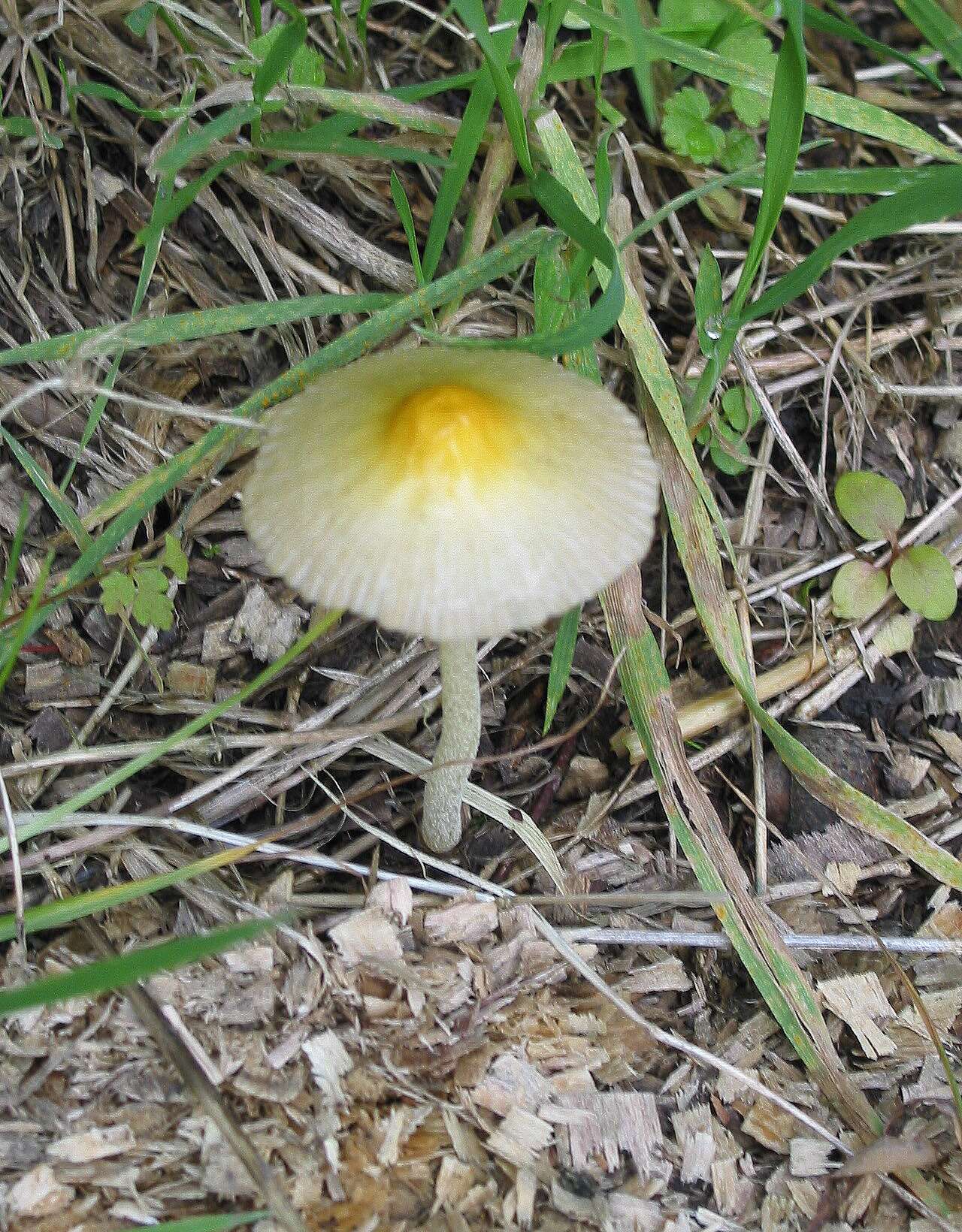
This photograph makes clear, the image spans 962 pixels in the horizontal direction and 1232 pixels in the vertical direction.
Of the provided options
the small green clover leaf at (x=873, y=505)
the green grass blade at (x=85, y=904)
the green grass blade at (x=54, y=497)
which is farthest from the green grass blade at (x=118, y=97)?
the small green clover leaf at (x=873, y=505)

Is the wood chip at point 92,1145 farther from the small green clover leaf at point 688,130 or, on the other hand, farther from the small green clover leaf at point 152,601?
the small green clover leaf at point 688,130

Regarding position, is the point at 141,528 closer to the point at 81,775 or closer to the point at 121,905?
the point at 81,775

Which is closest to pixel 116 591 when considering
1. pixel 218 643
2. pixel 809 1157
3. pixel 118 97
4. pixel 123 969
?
pixel 218 643

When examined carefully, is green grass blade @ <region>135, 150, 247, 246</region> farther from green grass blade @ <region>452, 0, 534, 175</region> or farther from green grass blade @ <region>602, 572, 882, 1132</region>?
green grass blade @ <region>602, 572, 882, 1132</region>

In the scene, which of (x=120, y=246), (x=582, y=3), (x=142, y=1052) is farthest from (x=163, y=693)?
(x=582, y=3)

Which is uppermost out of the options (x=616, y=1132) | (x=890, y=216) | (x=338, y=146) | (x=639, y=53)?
(x=639, y=53)

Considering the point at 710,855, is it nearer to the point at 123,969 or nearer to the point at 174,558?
the point at 123,969
